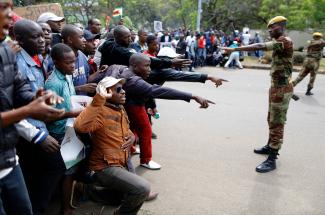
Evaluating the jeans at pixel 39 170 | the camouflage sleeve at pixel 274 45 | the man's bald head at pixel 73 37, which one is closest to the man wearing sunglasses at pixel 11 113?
the jeans at pixel 39 170

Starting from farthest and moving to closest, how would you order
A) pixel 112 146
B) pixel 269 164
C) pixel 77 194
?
pixel 269 164, pixel 77 194, pixel 112 146

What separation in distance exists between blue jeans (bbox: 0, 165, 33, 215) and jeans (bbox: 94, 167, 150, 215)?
89cm

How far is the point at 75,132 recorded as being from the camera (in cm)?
306

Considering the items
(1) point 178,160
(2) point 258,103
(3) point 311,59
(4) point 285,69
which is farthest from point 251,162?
(3) point 311,59

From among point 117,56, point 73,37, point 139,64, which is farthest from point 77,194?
point 117,56

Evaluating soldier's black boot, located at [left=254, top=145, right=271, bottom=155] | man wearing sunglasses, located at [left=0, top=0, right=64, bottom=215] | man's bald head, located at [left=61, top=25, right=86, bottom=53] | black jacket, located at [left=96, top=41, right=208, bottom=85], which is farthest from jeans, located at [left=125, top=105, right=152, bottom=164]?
man wearing sunglasses, located at [left=0, top=0, right=64, bottom=215]

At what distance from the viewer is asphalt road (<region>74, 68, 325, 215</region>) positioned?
3.78m

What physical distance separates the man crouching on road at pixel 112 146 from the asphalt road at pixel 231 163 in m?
0.64

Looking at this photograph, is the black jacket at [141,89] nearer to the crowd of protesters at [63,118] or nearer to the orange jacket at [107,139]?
the crowd of protesters at [63,118]

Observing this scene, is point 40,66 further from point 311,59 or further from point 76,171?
point 311,59

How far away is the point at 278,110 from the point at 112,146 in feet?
8.22

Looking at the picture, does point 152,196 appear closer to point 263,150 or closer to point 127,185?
point 127,185

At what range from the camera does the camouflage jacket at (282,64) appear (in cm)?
453

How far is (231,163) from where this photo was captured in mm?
4875
